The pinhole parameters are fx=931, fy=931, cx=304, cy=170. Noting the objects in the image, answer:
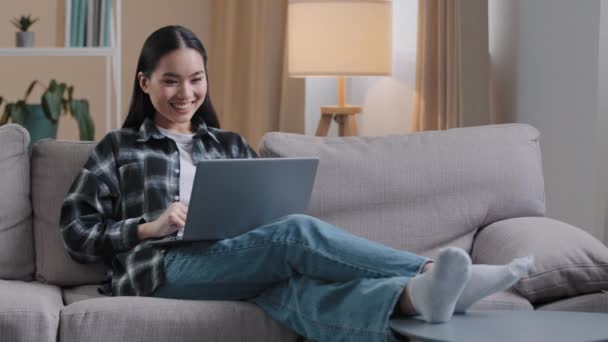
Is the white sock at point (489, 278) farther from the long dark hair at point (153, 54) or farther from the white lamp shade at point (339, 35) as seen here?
the white lamp shade at point (339, 35)

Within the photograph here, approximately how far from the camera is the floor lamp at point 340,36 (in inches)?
147

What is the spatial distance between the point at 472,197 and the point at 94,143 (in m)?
0.99

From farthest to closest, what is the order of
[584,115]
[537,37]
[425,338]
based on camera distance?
[537,37]
[584,115]
[425,338]

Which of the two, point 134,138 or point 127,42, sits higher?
point 127,42

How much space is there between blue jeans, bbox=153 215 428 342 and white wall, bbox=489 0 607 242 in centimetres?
124

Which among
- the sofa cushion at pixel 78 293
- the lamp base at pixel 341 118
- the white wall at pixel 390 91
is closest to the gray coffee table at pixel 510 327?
the sofa cushion at pixel 78 293

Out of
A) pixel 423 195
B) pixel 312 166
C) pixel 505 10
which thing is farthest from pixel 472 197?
pixel 505 10

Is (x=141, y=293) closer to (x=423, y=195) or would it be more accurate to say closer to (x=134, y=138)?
(x=134, y=138)

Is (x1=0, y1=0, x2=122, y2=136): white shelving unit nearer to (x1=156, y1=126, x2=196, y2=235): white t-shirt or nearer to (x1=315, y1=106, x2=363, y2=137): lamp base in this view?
(x1=315, y1=106, x2=363, y2=137): lamp base

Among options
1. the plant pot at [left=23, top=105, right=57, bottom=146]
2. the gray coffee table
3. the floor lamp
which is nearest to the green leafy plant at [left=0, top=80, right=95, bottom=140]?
the plant pot at [left=23, top=105, right=57, bottom=146]

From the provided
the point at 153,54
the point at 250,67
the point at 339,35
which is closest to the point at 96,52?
the point at 250,67

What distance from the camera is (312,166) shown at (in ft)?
6.79

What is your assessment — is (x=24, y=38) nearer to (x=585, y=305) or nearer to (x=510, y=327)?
(x=585, y=305)

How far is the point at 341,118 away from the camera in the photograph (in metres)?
4.01
